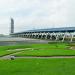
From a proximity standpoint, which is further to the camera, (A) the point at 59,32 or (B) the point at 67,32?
(A) the point at 59,32
